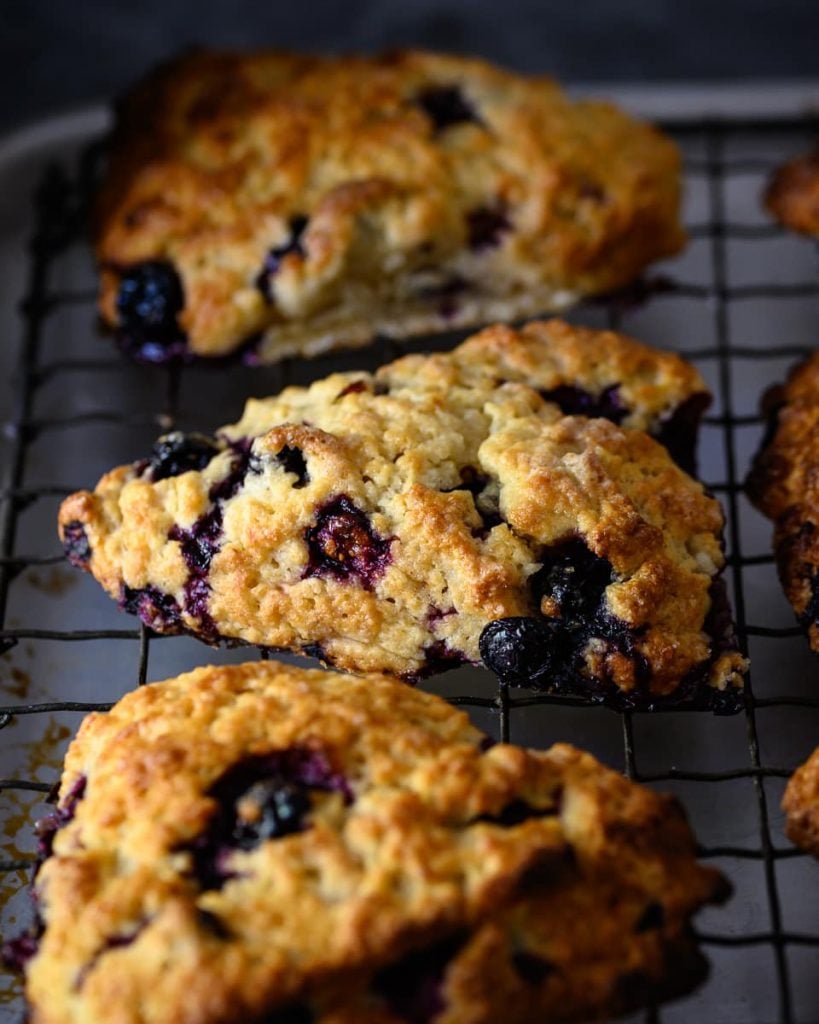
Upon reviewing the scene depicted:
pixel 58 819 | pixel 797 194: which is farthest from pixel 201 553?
pixel 797 194

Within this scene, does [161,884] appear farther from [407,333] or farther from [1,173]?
[1,173]

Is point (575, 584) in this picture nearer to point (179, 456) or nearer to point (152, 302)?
point (179, 456)

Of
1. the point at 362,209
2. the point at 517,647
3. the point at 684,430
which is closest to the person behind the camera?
the point at 517,647

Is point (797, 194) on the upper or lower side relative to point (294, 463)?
upper

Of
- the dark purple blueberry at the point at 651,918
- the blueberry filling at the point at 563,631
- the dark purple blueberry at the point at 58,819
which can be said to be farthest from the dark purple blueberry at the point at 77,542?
the dark purple blueberry at the point at 651,918

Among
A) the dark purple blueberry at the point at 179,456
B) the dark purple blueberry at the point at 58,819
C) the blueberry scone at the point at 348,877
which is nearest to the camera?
the blueberry scone at the point at 348,877

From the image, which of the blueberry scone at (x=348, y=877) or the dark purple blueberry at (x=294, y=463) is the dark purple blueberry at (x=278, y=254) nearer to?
the dark purple blueberry at (x=294, y=463)
